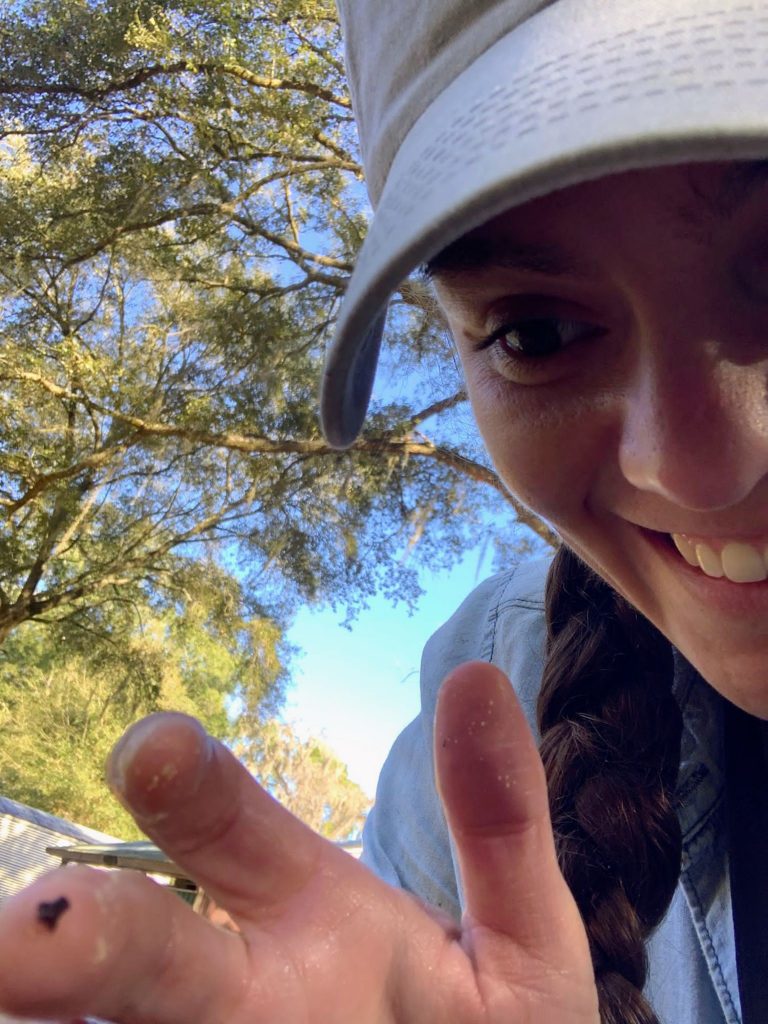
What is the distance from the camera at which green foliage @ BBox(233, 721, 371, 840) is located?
26.4 ft

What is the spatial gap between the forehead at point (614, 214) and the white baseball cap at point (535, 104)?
0.31ft

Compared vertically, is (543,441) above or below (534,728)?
above

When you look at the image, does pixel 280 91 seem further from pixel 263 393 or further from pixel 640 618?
pixel 640 618

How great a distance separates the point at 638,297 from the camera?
0.55 m

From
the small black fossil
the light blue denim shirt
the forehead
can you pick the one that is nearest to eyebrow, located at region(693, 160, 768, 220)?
the forehead

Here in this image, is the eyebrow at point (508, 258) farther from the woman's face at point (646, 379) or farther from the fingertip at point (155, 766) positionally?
the fingertip at point (155, 766)

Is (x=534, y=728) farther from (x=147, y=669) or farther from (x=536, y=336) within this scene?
(x=147, y=669)

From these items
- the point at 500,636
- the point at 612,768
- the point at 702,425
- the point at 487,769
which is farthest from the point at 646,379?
the point at 500,636

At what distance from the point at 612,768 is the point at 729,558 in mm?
361

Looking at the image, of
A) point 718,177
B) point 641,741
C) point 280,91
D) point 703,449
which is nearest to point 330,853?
point 703,449

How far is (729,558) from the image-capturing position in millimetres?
667

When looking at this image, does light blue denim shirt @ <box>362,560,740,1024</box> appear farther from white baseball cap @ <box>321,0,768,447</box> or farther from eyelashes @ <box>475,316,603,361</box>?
white baseball cap @ <box>321,0,768,447</box>

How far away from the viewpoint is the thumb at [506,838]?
0.52m

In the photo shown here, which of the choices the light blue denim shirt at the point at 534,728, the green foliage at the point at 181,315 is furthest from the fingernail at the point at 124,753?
the green foliage at the point at 181,315
